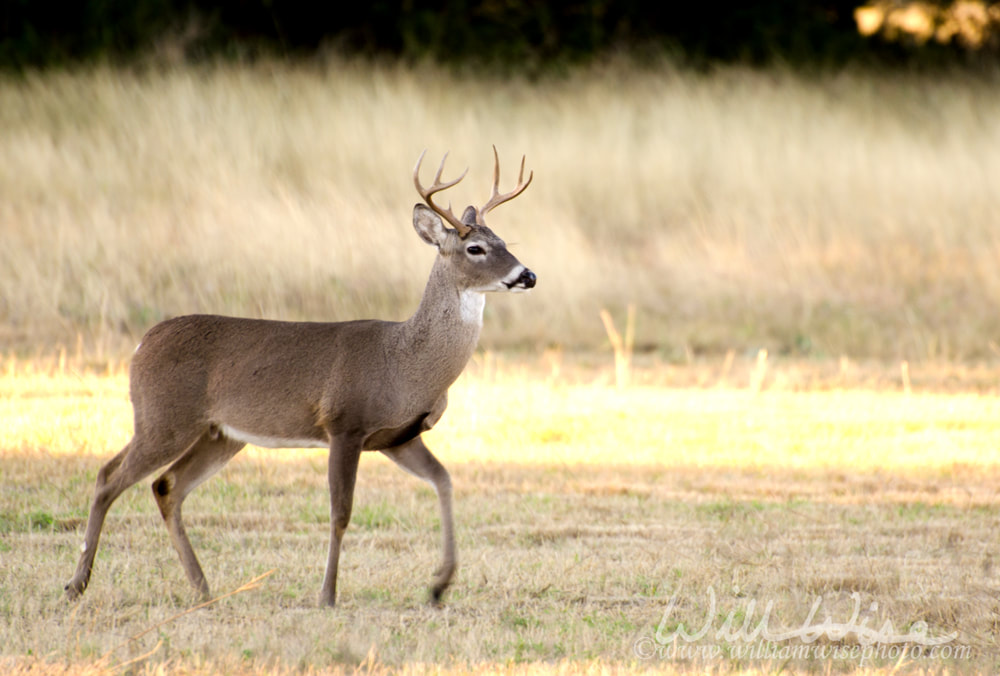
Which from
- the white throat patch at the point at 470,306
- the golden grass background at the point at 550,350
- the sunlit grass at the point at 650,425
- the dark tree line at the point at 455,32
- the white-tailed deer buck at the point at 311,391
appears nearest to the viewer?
the golden grass background at the point at 550,350

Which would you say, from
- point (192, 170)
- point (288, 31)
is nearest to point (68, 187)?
point (192, 170)

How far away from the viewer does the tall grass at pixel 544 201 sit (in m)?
12.8

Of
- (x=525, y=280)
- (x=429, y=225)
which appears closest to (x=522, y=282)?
(x=525, y=280)

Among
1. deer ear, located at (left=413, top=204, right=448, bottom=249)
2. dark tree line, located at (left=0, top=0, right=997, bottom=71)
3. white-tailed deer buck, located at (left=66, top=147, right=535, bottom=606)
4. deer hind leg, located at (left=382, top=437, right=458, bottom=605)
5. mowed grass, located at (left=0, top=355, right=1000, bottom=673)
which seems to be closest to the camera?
mowed grass, located at (left=0, top=355, right=1000, bottom=673)

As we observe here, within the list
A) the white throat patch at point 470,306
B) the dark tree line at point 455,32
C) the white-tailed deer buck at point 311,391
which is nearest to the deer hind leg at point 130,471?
the white-tailed deer buck at point 311,391

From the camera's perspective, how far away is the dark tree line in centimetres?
1762

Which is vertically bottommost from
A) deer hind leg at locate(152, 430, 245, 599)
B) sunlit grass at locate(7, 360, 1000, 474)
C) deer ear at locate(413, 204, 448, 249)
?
sunlit grass at locate(7, 360, 1000, 474)

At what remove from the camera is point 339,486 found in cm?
544

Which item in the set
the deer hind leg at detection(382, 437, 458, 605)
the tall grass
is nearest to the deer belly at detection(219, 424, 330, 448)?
the deer hind leg at detection(382, 437, 458, 605)

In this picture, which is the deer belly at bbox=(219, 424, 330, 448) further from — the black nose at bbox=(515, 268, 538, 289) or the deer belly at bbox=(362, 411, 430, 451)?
the black nose at bbox=(515, 268, 538, 289)

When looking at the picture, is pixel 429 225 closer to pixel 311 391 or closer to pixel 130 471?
pixel 311 391

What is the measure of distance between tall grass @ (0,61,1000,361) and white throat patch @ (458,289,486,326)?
20.2 feet

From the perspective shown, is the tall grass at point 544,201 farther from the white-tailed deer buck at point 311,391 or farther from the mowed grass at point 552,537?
the white-tailed deer buck at point 311,391

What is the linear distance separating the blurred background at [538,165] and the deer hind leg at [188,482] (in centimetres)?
525
